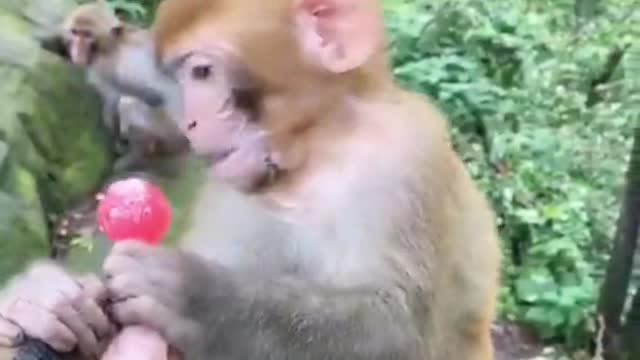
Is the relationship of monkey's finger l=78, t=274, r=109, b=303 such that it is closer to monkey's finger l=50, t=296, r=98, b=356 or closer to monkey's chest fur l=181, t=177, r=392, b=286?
monkey's finger l=50, t=296, r=98, b=356

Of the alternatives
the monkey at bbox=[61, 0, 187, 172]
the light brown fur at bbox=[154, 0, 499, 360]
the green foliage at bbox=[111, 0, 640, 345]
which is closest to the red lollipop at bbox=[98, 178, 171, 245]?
the light brown fur at bbox=[154, 0, 499, 360]

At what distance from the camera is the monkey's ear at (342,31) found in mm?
2590

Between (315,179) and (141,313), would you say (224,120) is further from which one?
(141,313)

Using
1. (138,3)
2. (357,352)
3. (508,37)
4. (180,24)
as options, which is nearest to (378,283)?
(357,352)

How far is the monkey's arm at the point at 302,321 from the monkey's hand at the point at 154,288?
1.7 inches

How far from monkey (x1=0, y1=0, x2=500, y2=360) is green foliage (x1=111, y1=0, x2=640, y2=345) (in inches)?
138

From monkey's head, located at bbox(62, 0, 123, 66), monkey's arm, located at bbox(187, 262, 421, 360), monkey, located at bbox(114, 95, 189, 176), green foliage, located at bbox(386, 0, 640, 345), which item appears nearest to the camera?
monkey's arm, located at bbox(187, 262, 421, 360)

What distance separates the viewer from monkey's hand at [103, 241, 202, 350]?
2.18 metres

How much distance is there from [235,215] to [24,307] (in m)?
0.64

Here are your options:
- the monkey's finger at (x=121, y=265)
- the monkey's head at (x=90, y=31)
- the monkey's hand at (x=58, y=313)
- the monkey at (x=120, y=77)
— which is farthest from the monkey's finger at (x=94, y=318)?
the monkey's head at (x=90, y=31)

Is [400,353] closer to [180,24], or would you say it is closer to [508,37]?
[180,24]

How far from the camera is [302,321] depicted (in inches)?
99.7

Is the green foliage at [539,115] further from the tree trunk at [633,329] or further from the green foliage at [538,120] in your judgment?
the tree trunk at [633,329]

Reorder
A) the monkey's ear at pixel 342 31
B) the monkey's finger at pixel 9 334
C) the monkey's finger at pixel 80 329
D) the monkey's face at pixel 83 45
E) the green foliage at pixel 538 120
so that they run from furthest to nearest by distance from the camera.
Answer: the green foliage at pixel 538 120 → the monkey's face at pixel 83 45 → the monkey's ear at pixel 342 31 → the monkey's finger at pixel 9 334 → the monkey's finger at pixel 80 329
